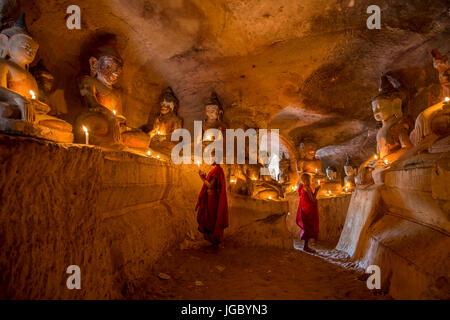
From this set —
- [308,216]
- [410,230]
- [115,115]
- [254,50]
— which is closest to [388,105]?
[308,216]

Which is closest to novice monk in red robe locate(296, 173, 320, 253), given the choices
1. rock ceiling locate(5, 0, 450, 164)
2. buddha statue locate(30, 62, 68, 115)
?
rock ceiling locate(5, 0, 450, 164)

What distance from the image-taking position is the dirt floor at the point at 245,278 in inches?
103

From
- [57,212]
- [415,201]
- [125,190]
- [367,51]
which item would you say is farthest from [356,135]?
[57,212]

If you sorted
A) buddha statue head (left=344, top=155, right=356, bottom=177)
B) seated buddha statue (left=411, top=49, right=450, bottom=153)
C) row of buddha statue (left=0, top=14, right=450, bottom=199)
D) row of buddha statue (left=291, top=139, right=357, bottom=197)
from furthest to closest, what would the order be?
buddha statue head (left=344, top=155, right=356, bottom=177), row of buddha statue (left=291, top=139, right=357, bottom=197), row of buddha statue (left=0, top=14, right=450, bottom=199), seated buddha statue (left=411, top=49, right=450, bottom=153)

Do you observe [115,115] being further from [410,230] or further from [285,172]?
[285,172]

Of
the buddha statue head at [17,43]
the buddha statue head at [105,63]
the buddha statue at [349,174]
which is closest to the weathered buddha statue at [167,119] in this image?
the buddha statue head at [105,63]

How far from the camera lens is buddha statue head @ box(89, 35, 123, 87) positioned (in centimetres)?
566

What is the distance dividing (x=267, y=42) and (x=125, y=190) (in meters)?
5.63

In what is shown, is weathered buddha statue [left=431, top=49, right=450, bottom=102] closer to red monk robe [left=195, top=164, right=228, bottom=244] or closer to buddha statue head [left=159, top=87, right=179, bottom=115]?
red monk robe [left=195, top=164, right=228, bottom=244]

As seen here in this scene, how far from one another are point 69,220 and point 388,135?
646 cm

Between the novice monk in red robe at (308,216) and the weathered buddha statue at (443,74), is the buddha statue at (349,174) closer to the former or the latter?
the novice monk in red robe at (308,216)

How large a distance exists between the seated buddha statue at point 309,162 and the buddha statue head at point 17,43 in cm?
1022

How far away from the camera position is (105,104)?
5797mm

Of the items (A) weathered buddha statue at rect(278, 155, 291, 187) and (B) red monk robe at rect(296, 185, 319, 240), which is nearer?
(B) red monk robe at rect(296, 185, 319, 240)
